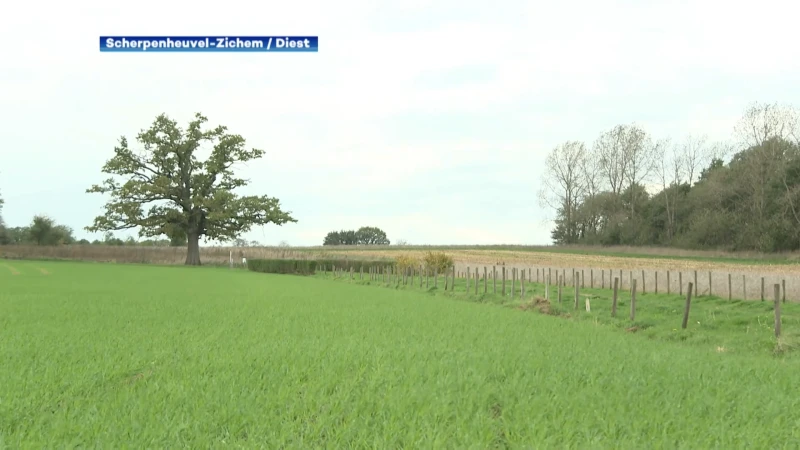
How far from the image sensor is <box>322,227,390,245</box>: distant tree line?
327 feet

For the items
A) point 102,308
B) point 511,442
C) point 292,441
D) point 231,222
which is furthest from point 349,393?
point 231,222

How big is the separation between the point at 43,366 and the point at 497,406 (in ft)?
18.9

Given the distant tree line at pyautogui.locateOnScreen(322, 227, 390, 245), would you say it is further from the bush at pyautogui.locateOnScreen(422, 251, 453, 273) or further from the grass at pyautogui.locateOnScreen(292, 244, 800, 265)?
the bush at pyautogui.locateOnScreen(422, 251, 453, 273)

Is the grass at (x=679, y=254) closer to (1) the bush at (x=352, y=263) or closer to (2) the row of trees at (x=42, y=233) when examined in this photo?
(1) the bush at (x=352, y=263)

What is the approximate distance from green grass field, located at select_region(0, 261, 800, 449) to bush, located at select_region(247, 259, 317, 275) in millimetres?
35029

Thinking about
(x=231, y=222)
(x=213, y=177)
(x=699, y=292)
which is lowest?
(x=699, y=292)

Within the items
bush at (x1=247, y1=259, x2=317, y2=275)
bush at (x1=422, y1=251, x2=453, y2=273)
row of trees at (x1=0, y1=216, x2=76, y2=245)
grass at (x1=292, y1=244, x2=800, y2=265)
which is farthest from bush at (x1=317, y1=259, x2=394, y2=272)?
row of trees at (x1=0, y1=216, x2=76, y2=245)

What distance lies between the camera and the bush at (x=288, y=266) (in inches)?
1866

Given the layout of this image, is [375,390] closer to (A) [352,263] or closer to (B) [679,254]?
(A) [352,263]

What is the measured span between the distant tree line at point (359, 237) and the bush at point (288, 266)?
48.5 metres

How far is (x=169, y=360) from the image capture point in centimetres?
852

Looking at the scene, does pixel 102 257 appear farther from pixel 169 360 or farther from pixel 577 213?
pixel 169 360

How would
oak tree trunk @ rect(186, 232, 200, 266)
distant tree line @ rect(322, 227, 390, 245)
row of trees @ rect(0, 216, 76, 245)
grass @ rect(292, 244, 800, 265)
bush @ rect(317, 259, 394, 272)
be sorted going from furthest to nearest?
1. distant tree line @ rect(322, 227, 390, 245)
2. row of trees @ rect(0, 216, 76, 245)
3. oak tree trunk @ rect(186, 232, 200, 266)
4. bush @ rect(317, 259, 394, 272)
5. grass @ rect(292, 244, 800, 265)

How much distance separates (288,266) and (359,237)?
53455 millimetres
